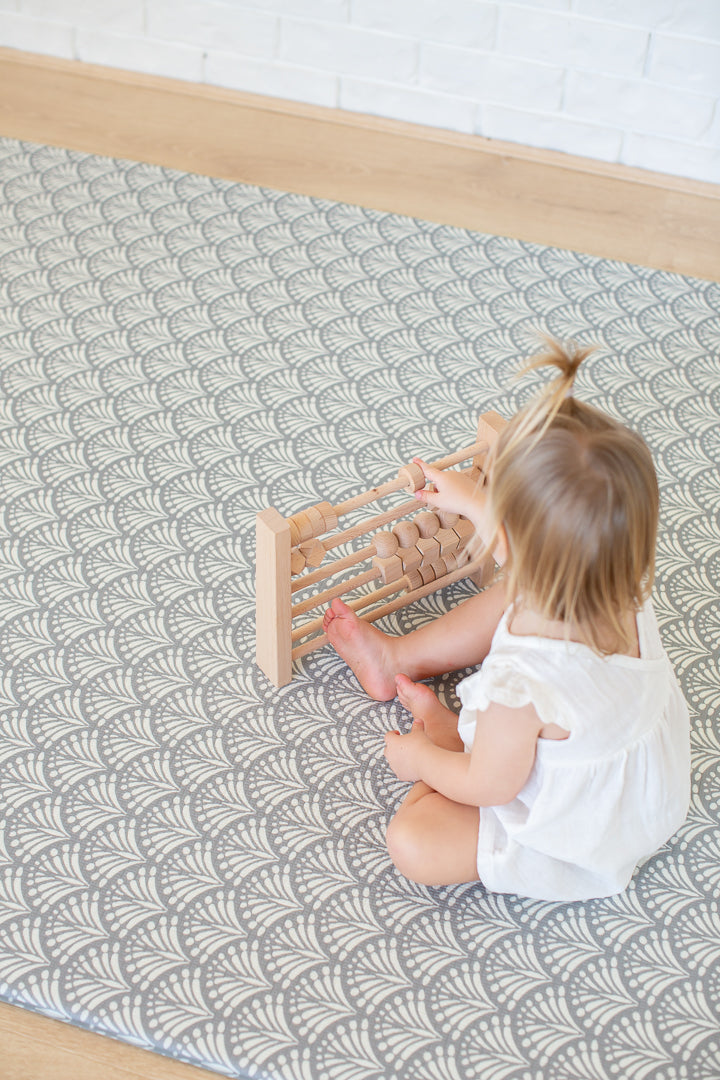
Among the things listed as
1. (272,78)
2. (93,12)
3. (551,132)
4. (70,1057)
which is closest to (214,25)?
(272,78)

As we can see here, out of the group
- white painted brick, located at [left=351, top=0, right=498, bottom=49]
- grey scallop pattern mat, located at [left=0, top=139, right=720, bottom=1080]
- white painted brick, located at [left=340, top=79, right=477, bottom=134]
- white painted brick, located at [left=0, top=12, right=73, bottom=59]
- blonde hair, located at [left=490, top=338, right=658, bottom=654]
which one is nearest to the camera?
blonde hair, located at [left=490, top=338, right=658, bottom=654]

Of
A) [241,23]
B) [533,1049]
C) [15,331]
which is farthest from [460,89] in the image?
[533,1049]

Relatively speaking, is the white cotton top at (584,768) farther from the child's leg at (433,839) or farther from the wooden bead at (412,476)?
the wooden bead at (412,476)

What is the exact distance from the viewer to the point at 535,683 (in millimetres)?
855

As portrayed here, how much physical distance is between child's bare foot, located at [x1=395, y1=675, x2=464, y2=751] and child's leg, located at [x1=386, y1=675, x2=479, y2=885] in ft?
0.19

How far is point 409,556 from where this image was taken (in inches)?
45.6

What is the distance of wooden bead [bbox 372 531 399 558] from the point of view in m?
1.14

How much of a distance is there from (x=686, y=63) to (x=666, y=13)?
0.09m

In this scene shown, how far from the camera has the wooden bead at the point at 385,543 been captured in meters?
1.14

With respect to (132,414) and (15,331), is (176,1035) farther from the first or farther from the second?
(15,331)

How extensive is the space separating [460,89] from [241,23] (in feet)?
1.39

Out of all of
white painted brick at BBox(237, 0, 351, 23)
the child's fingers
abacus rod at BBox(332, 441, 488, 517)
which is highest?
white painted brick at BBox(237, 0, 351, 23)

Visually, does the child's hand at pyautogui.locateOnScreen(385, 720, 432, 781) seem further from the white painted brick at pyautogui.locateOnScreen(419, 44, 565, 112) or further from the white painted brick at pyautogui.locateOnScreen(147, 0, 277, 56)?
the white painted brick at pyautogui.locateOnScreen(147, 0, 277, 56)

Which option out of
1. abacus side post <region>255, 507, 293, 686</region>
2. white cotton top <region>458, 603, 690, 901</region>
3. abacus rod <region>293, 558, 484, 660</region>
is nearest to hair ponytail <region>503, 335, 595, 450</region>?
white cotton top <region>458, 603, 690, 901</region>
